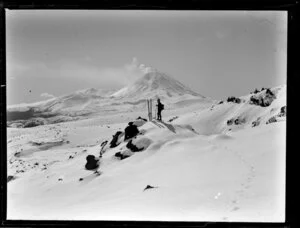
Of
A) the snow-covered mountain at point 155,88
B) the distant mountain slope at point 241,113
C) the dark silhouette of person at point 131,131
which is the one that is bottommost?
the dark silhouette of person at point 131,131

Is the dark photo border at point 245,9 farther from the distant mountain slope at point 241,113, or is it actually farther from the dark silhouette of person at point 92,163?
the dark silhouette of person at point 92,163

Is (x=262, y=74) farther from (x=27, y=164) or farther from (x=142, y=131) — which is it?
(x=27, y=164)

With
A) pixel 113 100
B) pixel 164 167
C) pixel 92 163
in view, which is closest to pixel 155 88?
pixel 113 100

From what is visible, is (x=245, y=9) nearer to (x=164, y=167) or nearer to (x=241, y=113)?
(x=241, y=113)

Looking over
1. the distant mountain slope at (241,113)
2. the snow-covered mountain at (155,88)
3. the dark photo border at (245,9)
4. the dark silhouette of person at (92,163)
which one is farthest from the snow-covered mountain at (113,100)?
the dark photo border at (245,9)

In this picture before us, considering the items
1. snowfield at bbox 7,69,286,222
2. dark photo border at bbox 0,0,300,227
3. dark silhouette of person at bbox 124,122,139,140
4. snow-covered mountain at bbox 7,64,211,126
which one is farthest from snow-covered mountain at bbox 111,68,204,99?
dark photo border at bbox 0,0,300,227

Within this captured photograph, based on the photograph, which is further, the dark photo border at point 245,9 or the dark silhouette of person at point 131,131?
the dark silhouette of person at point 131,131

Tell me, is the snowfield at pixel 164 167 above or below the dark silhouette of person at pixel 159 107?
below
